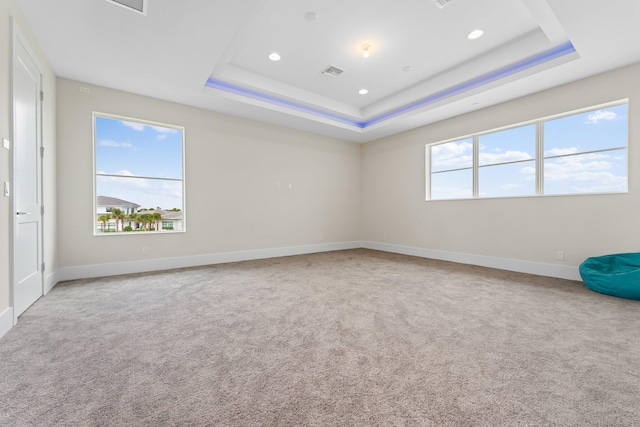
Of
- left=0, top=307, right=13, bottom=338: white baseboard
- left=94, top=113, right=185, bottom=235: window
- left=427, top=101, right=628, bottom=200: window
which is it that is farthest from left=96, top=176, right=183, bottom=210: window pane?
left=427, top=101, right=628, bottom=200: window

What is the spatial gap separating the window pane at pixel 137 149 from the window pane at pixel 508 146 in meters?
5.62

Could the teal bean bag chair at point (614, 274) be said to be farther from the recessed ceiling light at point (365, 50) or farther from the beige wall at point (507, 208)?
the recessed ceiling light at point (365, 50)

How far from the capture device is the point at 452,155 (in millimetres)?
5512

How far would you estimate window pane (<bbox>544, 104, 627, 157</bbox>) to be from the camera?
3637 millimetres

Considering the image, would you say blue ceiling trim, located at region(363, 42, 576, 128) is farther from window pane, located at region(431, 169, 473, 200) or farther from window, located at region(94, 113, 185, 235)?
window, located at region(94, 113, 185, 235)

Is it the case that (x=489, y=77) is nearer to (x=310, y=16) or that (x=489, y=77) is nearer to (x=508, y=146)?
(x=508, y=146)

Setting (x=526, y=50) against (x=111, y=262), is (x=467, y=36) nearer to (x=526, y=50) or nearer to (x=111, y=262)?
(x=526, y=50)

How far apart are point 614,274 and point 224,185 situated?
585cm

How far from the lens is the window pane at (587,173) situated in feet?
11.9

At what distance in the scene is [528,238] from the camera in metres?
4.36

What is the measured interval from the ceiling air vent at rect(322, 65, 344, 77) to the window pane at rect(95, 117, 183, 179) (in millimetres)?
2810

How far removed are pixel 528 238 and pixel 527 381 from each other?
3.59 m

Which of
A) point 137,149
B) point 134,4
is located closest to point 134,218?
point 137,149

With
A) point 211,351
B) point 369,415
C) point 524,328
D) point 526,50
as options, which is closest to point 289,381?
point 369,415
